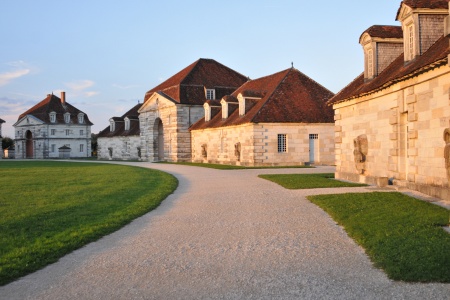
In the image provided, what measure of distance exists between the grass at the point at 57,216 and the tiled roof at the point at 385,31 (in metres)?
9.50

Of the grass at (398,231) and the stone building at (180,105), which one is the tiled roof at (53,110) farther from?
the grass at (398,231)

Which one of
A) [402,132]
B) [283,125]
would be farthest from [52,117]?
[402,132]

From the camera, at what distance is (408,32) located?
15359 mm

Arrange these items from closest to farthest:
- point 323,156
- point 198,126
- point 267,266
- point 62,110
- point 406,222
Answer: point 267,266 < point 406,222 < point 323,156 < point 198,126 < point 62,110

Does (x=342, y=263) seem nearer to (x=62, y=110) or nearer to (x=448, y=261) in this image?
(x=448, y=261)

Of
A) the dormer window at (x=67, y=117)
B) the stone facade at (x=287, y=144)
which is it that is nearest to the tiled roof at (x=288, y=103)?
the stone facade at (x=287, y=144)

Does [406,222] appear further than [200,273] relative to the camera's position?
Yes

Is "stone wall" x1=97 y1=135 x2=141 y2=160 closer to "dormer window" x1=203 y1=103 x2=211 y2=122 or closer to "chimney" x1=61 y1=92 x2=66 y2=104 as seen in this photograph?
"dormer window" x1=203 y1=103 x2=211 y2=122

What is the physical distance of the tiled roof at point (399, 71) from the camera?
12.3 metres

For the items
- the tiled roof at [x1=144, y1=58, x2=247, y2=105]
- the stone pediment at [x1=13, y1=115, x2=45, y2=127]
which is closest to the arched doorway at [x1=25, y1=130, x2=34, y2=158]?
the stone pediment at [x1=13, y1=115, x2=45, y2=127]

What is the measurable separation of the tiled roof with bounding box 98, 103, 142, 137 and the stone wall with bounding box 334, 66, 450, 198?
3762cm

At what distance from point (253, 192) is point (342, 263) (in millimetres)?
8933

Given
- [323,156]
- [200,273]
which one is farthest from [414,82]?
[323,156]

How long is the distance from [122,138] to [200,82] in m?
16.3
